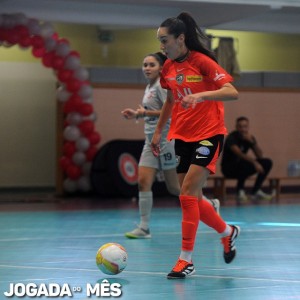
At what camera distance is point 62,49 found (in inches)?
633

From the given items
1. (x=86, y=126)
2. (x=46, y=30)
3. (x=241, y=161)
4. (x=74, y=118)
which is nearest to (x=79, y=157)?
(x=86, y=126)

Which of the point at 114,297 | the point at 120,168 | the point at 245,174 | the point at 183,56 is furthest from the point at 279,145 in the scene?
the point at 114,297

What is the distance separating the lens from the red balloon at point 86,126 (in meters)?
16.8

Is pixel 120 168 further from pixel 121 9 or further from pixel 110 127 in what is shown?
pixel 121 9

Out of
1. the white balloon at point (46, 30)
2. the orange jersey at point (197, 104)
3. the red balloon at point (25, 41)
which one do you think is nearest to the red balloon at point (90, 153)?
the white balloon at point (46, 30)

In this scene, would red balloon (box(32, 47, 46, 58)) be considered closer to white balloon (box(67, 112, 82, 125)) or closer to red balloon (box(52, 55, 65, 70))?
red balloon (box(52, 55, 65, 70))

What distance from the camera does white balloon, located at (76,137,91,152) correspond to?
16.9 m

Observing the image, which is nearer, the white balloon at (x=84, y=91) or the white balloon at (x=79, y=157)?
the white balloon at (x=84, y=91)

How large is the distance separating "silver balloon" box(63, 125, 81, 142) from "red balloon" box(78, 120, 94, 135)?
10cm

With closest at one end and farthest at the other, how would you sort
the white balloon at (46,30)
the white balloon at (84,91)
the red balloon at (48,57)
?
the white balloon at (46,30) → the red balloon at (48,57) → the white balloon at (84,91)

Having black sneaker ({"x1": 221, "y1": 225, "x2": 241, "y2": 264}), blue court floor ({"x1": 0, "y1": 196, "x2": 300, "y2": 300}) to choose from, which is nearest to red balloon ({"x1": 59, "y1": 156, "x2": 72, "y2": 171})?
blue court floor ({"x1": 0, "y1": 196, "x2": 300, "y2": 300})

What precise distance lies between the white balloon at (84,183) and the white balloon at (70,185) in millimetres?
104

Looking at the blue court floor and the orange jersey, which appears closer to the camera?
the blue court floor

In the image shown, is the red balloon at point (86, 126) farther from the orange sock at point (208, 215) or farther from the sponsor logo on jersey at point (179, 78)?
the sponsor logo on jersey at point (179, 78)
